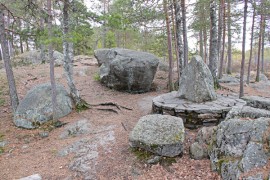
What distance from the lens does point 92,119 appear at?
7.71 meters

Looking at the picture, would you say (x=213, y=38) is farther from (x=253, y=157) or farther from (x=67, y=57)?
(x=253, y=157)

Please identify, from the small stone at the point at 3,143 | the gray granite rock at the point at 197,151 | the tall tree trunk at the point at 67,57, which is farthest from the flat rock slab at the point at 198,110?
the small stone at the point at 3,143

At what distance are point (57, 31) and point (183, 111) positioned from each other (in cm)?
467

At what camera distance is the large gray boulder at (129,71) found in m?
10.8

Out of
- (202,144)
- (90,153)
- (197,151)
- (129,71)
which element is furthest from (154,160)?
(129,71)

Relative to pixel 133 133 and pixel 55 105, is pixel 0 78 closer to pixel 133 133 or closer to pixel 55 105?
pixel 55 105

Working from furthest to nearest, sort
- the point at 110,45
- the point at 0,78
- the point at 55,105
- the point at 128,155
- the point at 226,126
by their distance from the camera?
the point at 110,45, the point at 0,78, the point at 55,105, the point at 128,155, the point at 226,126

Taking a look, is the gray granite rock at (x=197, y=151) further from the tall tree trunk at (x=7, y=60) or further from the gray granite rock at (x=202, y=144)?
the tall tree trunk at (x=7, y=60)

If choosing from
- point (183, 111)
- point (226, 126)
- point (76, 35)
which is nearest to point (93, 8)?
point (76, 35)

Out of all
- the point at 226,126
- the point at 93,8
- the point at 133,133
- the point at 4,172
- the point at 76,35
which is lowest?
the point at 4,172

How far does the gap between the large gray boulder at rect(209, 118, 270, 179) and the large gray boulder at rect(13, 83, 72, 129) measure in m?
5.93

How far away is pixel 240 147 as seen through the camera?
395 centimetres

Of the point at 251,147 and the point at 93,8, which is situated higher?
the point at 93,8

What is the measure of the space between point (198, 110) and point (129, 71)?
17.8ft
